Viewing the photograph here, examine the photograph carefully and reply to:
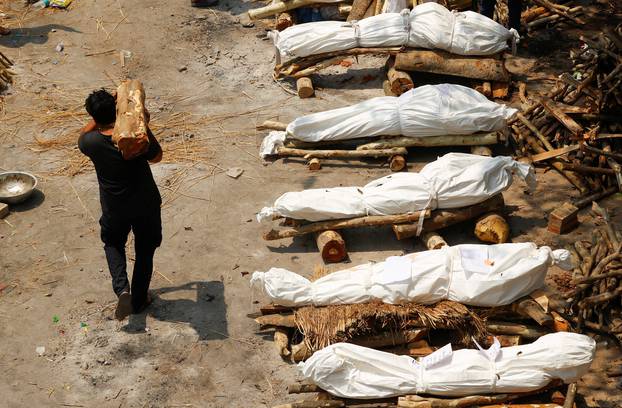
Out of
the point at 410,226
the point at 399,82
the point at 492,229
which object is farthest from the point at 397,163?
the point at 492,229

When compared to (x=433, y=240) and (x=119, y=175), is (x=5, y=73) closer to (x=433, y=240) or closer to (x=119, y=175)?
(x=119, y=175)

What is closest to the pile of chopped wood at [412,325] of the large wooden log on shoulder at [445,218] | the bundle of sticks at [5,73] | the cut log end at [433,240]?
the cut log end at [433,240]

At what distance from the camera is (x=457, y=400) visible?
665 centimetres

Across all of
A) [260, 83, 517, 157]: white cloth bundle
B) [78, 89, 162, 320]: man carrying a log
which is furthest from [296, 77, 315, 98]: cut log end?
[78, 89, 162, 320]: man carrying a log

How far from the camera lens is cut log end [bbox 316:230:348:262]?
8.60 m

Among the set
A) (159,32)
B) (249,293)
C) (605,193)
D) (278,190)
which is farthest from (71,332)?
(159,32)

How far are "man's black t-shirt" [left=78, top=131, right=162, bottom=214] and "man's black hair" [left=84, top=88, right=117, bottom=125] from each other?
0.13 meters

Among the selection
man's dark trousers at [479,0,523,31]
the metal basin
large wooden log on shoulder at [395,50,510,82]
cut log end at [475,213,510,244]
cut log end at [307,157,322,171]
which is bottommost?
the metal basin

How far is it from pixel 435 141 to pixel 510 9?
11.4 feet

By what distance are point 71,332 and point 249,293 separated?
1.74 meters

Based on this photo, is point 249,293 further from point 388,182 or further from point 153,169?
point 153,169

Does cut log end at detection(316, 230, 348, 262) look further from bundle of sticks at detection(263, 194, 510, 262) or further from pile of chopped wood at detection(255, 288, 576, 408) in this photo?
pile of chopped wood at detection(255, 288, 576, 408)

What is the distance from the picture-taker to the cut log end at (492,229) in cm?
867

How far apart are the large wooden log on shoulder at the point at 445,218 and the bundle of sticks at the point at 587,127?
1.35 m
